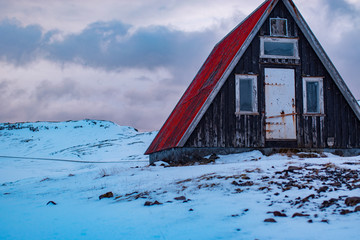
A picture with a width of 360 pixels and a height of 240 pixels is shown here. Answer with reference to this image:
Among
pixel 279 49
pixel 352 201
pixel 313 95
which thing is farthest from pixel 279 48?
pixel 352 201

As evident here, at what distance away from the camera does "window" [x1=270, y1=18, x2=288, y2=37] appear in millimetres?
15227

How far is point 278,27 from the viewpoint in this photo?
602 inches

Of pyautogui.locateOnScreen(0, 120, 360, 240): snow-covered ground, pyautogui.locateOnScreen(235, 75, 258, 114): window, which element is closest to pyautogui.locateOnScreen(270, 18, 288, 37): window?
pyautogui.locateOnScreen(235, 75, 258, 114): window

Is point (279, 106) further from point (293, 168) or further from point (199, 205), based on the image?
point (199, 205)

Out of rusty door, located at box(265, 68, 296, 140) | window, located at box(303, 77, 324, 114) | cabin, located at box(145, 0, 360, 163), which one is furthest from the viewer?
window, located at box(303, 77, 324, 114)

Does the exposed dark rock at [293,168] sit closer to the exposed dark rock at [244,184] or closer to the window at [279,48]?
the exposed dark rock at [244,184]

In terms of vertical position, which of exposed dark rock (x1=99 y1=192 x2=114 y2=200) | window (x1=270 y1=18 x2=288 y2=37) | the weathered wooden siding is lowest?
exposed dark rock (x1=99 y1=192 x2=114 y2=200)

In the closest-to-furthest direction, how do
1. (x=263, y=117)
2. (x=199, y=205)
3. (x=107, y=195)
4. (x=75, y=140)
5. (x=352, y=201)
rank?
(x=352, y=201) → (x=199, y=205) → (x=107, y=195) → (x=263, y=117) → (x=75, y=140)

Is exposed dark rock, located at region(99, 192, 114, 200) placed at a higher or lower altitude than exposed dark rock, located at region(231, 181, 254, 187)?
lower

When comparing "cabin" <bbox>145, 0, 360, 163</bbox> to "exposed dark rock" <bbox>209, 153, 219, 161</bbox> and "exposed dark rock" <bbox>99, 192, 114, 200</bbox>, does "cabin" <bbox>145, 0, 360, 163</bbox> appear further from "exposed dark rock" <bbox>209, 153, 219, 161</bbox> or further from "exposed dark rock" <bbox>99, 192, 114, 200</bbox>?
"exposed dark rock" <bbox>99, 192, 114, 200</bbox>

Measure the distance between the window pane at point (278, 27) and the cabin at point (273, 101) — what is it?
1.4 inches

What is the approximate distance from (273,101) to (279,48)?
2.14 metres

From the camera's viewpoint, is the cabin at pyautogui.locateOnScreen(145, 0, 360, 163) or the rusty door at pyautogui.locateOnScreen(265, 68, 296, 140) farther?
the rusty door at pyautogui.locateOnScreen(265, 68, 296, 140)

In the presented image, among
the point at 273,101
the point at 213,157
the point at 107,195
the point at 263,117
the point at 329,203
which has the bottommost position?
the point at 107,195
